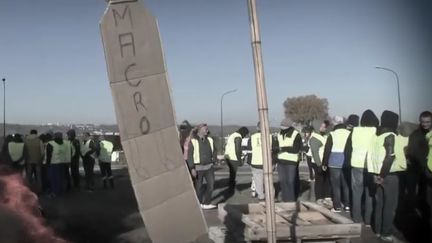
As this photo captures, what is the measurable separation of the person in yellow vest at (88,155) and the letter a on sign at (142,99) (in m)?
10.7

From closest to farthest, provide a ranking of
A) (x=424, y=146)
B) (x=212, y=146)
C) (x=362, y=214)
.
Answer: (x=424, y=146), (x=362, y=214), (x=212, y=146)

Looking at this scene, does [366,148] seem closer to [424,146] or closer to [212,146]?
[424,146]

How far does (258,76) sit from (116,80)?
0.67 metres

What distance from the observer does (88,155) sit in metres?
13.4

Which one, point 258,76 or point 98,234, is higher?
point 258,76

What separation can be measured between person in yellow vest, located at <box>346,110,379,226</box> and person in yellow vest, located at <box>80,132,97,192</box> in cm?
720

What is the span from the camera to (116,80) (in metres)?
2.70

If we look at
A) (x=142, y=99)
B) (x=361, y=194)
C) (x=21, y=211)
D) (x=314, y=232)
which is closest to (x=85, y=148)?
(x=361, y=194)

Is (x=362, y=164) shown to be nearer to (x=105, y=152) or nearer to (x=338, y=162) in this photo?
(x=338, y=162)

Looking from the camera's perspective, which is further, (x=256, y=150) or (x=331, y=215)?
(x=256, y=150)

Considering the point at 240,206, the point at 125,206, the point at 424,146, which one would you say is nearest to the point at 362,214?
the point at 424,146

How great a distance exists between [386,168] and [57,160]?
7471 mm

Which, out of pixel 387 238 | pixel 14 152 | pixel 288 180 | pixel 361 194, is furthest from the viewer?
pixel 288 180

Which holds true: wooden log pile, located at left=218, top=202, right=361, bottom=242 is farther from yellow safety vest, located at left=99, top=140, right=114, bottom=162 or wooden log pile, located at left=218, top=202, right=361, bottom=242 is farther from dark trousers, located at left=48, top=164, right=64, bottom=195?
yellow safety vest, located at left=99, top=140, right=114, bottom=162
